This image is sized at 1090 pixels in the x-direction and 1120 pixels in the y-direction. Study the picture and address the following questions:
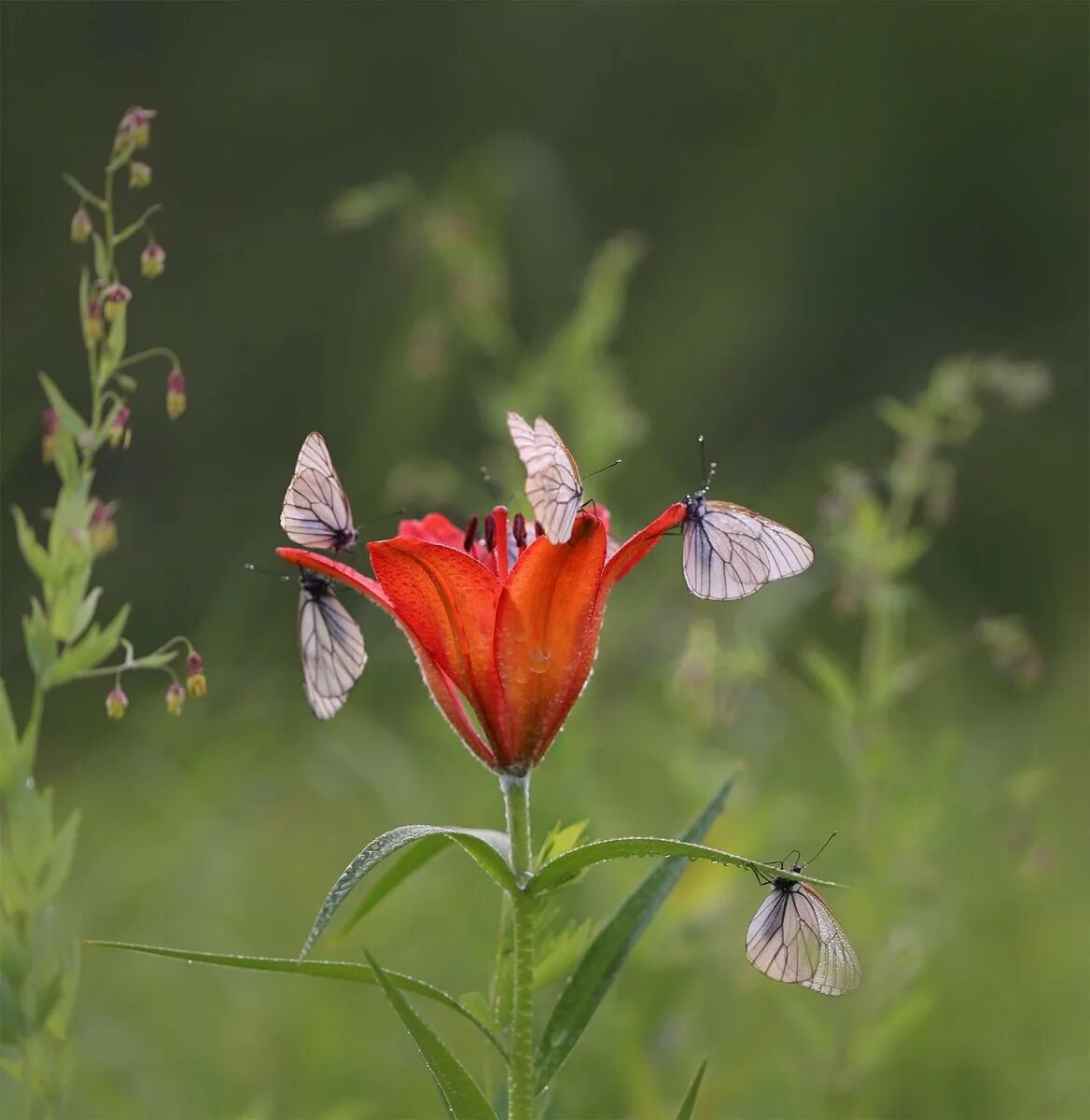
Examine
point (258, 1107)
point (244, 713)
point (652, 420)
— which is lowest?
point (258, 1107)

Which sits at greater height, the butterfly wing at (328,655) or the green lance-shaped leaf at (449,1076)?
the butterfly wing at (328,655)

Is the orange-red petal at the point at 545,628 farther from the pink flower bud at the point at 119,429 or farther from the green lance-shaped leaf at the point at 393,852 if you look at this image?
the pink flower bud at the point at 119,429

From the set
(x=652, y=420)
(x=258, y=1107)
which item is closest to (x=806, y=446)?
(x=652, y=420)

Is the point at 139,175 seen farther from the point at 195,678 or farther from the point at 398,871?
the point at 398,871

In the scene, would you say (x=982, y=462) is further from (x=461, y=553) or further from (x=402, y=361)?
(x=461, y=553)

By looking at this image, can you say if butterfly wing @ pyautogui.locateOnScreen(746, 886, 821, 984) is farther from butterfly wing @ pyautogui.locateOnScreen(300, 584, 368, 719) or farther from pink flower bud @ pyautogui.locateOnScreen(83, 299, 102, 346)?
pink flower bud @ pyautogui.locateOnScreen(83, 299, 102, 346)

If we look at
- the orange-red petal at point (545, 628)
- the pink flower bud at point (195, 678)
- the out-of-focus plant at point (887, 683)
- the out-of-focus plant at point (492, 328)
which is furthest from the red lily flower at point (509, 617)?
the out-of-focus plant at point (492, 328)
